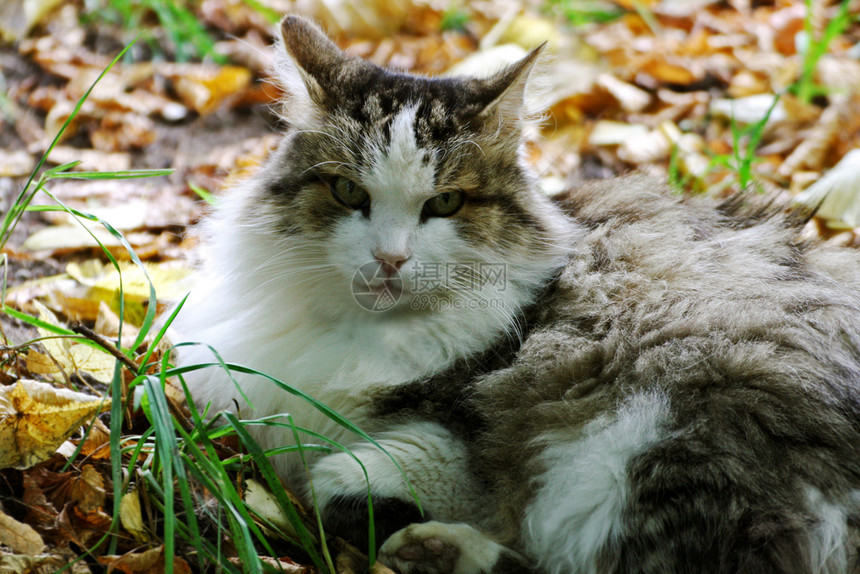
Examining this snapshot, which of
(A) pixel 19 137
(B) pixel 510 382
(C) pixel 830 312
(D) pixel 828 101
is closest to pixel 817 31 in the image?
(D) pixel 828 101

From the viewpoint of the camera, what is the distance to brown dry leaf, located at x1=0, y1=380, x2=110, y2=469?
159 centimetres

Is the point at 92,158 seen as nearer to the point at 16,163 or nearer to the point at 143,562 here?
the point at 16,163

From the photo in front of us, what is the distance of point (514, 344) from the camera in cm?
193

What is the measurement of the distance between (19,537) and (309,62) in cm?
134

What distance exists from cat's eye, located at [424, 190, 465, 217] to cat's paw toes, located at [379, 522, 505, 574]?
0.78m

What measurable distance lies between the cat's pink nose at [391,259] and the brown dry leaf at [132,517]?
77cm

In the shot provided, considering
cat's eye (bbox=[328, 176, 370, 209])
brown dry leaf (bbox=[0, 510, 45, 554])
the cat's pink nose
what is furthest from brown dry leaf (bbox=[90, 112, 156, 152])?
brown dry leaf (bbox=[0, 510, 45, 554])

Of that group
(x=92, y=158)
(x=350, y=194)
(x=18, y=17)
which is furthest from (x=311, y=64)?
(x=18, y=17)

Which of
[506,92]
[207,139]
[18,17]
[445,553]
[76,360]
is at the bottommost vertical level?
[445,553]

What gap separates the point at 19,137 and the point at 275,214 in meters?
2.43

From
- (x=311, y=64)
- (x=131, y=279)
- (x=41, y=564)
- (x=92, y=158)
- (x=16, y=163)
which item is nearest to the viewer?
(x=41, y=564)

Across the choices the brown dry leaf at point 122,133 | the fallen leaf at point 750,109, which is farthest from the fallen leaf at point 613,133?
the brown dry leaf at point 122,133

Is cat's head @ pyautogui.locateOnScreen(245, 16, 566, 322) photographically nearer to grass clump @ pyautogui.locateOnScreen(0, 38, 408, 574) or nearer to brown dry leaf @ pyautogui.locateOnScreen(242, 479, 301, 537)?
grass clump @ pyautogui.locateOnScreen(0, 38, 408, 574)

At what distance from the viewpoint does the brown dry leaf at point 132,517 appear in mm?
1543
